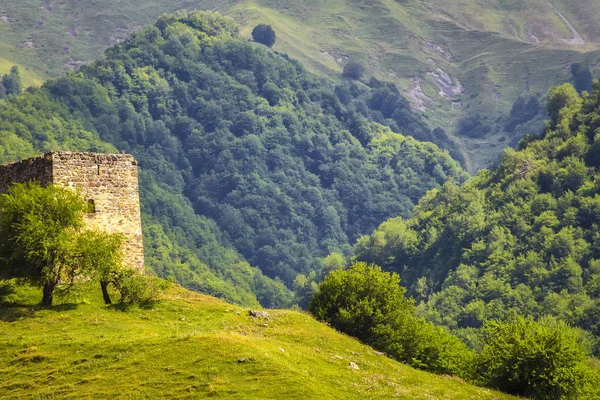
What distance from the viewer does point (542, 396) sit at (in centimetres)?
5419

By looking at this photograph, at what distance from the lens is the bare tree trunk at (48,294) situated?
5491 centimetres

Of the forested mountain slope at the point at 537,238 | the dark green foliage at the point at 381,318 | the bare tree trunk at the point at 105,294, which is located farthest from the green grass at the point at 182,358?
the forested mountain slope at the point at 537,238

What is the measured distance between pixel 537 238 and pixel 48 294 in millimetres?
138636

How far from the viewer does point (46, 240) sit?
53.2 metres

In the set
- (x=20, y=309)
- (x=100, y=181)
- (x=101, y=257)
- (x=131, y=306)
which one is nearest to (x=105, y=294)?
(x=131, y=306)

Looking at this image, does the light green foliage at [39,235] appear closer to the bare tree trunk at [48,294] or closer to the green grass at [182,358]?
the bare tree trunk at [48,294]

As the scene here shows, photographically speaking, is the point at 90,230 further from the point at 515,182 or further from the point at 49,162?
the point at 515,182

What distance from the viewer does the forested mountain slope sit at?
171 m

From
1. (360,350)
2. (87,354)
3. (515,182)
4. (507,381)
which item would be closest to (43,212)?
(87,354)

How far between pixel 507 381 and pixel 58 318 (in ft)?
68.2

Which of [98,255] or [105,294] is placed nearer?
[98,255]

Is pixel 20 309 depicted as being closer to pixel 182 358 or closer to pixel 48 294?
pixel 48 294

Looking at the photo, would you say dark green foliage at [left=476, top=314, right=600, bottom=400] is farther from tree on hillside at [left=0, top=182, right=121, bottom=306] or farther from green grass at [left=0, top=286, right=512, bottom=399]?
tree on hillside at [left=0, top=182, right=121, bottom=306]

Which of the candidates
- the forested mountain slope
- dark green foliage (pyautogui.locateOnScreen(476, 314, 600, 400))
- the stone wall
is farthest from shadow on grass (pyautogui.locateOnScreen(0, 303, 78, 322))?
the forested mountain slope
